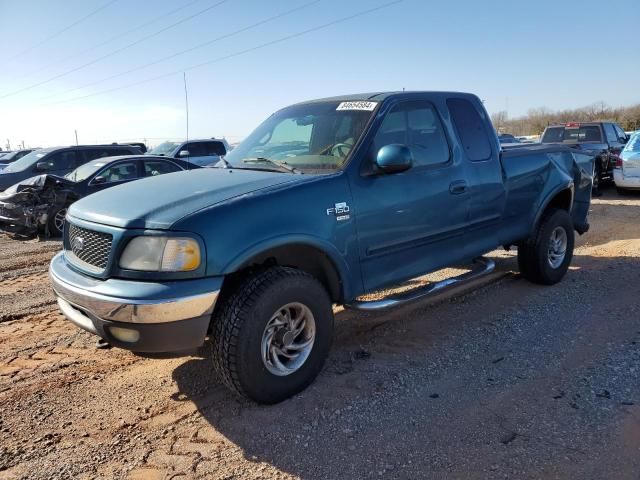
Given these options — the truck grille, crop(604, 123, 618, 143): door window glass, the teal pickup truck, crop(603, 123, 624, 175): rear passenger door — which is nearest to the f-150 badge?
the teal pickup truck

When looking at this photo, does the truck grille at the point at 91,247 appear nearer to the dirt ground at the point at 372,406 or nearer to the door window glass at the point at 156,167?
the dirt ground at the point at 372,406

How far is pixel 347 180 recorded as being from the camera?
367 cm

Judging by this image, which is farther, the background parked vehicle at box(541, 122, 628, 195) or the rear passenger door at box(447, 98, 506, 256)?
the background parked vehicle at box(541, 122, 628, 195)

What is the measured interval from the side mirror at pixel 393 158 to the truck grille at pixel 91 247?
187 centimetres

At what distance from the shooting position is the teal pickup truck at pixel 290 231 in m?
2.96

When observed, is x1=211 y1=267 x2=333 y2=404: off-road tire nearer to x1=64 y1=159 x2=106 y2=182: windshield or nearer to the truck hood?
the truck hood

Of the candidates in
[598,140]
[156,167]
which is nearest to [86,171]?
[156,167]

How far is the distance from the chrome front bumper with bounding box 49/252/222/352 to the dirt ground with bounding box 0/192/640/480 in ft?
1.99

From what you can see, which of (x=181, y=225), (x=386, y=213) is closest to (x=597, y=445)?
(x=386, y=213)

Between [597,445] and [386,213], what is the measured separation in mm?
1945

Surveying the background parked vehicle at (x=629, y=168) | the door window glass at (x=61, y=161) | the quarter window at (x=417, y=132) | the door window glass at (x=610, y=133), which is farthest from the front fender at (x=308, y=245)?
the door window glass at (x=610, y=133)

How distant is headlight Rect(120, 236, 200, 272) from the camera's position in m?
2.93

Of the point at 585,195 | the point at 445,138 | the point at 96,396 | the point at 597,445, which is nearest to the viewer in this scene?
the point at 597,445

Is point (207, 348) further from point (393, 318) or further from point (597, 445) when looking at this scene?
point (597, 445)
